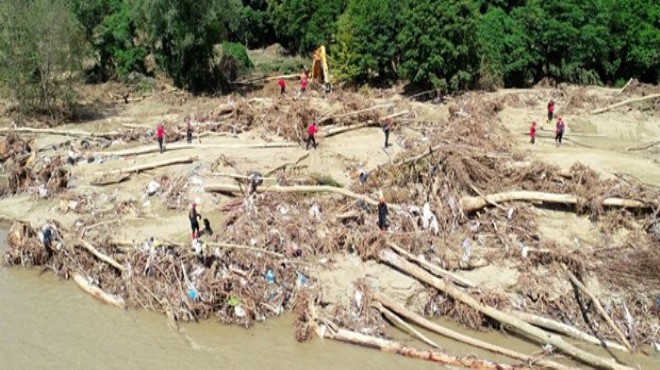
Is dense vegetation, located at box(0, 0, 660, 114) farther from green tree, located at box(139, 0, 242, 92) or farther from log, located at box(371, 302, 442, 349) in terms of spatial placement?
log, located at box(371, 302, 442, 349)

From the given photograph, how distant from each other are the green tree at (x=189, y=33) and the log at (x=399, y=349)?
21787 millimetres

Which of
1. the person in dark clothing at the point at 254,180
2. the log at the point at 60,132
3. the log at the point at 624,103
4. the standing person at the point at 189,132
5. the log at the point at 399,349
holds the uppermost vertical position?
the log at the point at 624,103

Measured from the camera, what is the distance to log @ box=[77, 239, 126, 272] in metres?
15.7

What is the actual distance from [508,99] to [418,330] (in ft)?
55.8

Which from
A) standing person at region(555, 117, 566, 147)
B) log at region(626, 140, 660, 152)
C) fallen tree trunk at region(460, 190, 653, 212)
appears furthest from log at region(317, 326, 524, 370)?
log at region(626, 140, 660, 152)

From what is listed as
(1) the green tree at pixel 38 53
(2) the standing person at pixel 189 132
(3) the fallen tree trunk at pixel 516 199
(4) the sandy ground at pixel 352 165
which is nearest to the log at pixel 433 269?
(4) the sandy ground at pixel 352 165

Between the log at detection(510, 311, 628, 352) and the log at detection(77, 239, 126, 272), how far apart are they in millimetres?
9287

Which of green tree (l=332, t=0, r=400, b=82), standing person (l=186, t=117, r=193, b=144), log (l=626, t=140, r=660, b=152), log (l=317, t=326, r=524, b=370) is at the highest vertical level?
green tree (l=332, t=0, r=400, b=82)

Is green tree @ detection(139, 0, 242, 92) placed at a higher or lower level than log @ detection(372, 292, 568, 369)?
higher

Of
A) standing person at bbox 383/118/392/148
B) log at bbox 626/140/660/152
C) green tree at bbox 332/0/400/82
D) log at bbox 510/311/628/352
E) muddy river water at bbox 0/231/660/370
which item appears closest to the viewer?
muddy river water at bbox 0/231/660/370

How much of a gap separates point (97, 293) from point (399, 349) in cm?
737

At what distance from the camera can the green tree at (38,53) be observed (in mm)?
27062

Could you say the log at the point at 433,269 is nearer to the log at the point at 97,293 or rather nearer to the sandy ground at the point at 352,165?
the sandy ground at the point at 352,165

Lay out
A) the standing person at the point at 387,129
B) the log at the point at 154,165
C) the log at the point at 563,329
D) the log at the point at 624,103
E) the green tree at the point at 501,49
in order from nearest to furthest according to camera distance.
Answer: the log at the point at 563,329
the log at the point at 154,165
the standing person at the point at 387,129
the log at the point at 624,103
the green tree at the point at 501,49
